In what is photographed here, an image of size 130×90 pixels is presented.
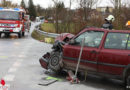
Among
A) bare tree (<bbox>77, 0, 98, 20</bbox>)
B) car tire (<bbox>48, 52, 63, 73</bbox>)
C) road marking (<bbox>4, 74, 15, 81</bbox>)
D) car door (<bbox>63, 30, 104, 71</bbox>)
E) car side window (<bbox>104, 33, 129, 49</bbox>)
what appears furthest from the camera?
bare tree (<bbox>77, 0, 98, 20</bbox>)

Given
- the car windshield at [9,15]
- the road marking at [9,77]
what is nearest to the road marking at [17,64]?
the road marking at [9,77]

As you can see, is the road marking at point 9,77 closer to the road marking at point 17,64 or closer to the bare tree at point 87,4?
the road marking at point 17,64

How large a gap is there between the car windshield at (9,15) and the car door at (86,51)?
52.2 feet

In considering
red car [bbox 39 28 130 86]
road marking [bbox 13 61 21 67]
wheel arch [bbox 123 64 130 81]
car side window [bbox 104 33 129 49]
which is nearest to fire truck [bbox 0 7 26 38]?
road marking [bbox 13 61 21 67]

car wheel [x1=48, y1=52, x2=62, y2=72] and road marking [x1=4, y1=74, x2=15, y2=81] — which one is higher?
car wheel [x1=48, y1=52, x2=62, y2=72]

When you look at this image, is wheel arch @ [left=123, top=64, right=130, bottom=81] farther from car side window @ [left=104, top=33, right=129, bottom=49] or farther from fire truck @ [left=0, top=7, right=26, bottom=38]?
fire truck @ [left=0, top=7, right=26, bottom=38]

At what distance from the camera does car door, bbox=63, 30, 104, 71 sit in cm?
673

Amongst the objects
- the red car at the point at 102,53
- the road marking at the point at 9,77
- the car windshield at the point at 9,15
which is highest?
the car windshield at the point at 9,15

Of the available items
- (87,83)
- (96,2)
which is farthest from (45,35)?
(87,83)

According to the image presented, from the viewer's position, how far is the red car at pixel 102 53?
620cm

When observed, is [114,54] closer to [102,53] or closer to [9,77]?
[102,53]

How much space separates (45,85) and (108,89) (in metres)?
1.63

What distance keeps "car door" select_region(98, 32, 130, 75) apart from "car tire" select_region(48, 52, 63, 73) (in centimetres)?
163

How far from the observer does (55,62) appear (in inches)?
317
